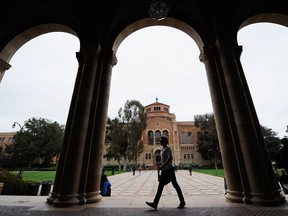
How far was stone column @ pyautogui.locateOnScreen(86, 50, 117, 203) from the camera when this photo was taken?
494 centimetres

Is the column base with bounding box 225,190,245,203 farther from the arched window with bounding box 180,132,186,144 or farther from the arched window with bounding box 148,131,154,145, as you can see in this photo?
the arched window with bounding box 180,132,186,144

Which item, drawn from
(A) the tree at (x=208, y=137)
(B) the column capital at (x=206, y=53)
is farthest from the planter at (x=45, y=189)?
(A) the tree at (x=208, y=137)

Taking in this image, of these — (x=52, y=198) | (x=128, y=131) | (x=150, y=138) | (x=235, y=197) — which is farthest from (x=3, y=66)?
(x=150, y=138)

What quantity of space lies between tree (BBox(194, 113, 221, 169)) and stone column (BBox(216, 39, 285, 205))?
41.4 meters

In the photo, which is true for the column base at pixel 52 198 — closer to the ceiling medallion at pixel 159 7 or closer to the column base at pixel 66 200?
the column base at pixel 66 200

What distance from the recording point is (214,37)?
632 cm

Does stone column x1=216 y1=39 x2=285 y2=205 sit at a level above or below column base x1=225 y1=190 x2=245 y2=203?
above

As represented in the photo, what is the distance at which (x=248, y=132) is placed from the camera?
4703mm

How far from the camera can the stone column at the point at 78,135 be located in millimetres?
4428

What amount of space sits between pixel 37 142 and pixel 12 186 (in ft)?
148

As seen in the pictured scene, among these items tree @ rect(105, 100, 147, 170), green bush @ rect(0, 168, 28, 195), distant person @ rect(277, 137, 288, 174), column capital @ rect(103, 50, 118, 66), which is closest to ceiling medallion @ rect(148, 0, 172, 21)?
column capital @ rect(103, 50, 118, 66)

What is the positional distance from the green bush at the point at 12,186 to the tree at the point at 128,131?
2640 centimetres

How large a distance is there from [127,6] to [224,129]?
619cm

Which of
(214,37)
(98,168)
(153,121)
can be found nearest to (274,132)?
(153,121)
